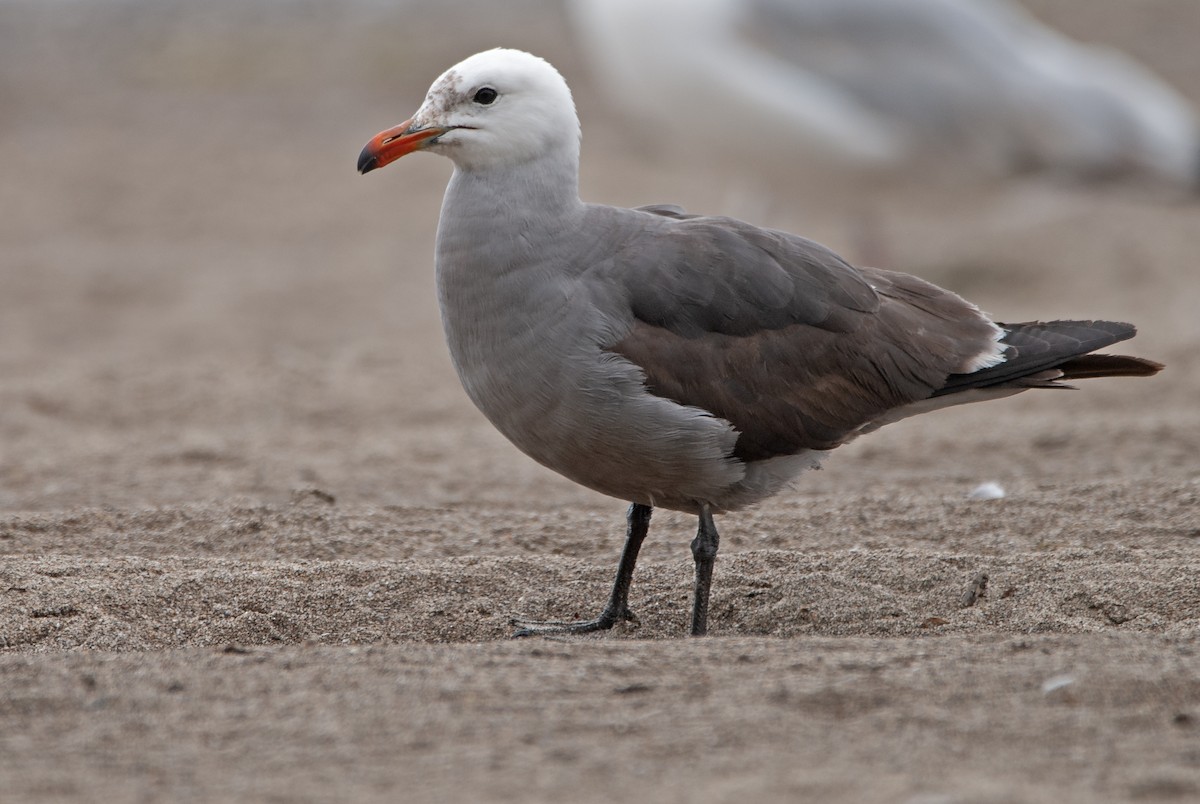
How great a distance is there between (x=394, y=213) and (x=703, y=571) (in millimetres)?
9627

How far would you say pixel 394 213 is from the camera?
13.7 metres

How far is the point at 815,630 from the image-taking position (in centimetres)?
452

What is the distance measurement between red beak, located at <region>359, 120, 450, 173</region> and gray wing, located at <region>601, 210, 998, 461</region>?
689mm

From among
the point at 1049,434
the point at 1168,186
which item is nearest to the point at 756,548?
the point at 1049,434

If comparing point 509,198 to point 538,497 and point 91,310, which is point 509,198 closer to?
point 538,497

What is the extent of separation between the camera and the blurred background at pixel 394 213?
284 inches

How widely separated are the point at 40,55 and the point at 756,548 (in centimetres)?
1573

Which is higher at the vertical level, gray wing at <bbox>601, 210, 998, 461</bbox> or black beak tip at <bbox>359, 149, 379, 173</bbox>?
black beak tip at <bbox>359, 149, 379, 173</bbox>

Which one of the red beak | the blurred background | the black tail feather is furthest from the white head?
the blurred background

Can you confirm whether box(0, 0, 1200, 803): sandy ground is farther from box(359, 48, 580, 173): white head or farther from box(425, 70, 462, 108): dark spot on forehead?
box(425, 70, 462, 108): dark spot on forehead

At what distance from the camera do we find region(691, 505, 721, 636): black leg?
14.9ft

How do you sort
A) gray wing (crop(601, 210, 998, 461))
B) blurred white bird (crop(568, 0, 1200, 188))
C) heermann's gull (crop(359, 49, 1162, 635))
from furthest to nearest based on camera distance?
blurred white bird (crop(568, 0, 1200, 188)) → gray wing (crop(601, 210, 998, 461)) → heermann's gull (crop(359, 49, 1162, 635))

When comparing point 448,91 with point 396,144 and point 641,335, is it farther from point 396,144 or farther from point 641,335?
point 641,335

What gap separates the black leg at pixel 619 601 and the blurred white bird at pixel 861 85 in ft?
21.3
